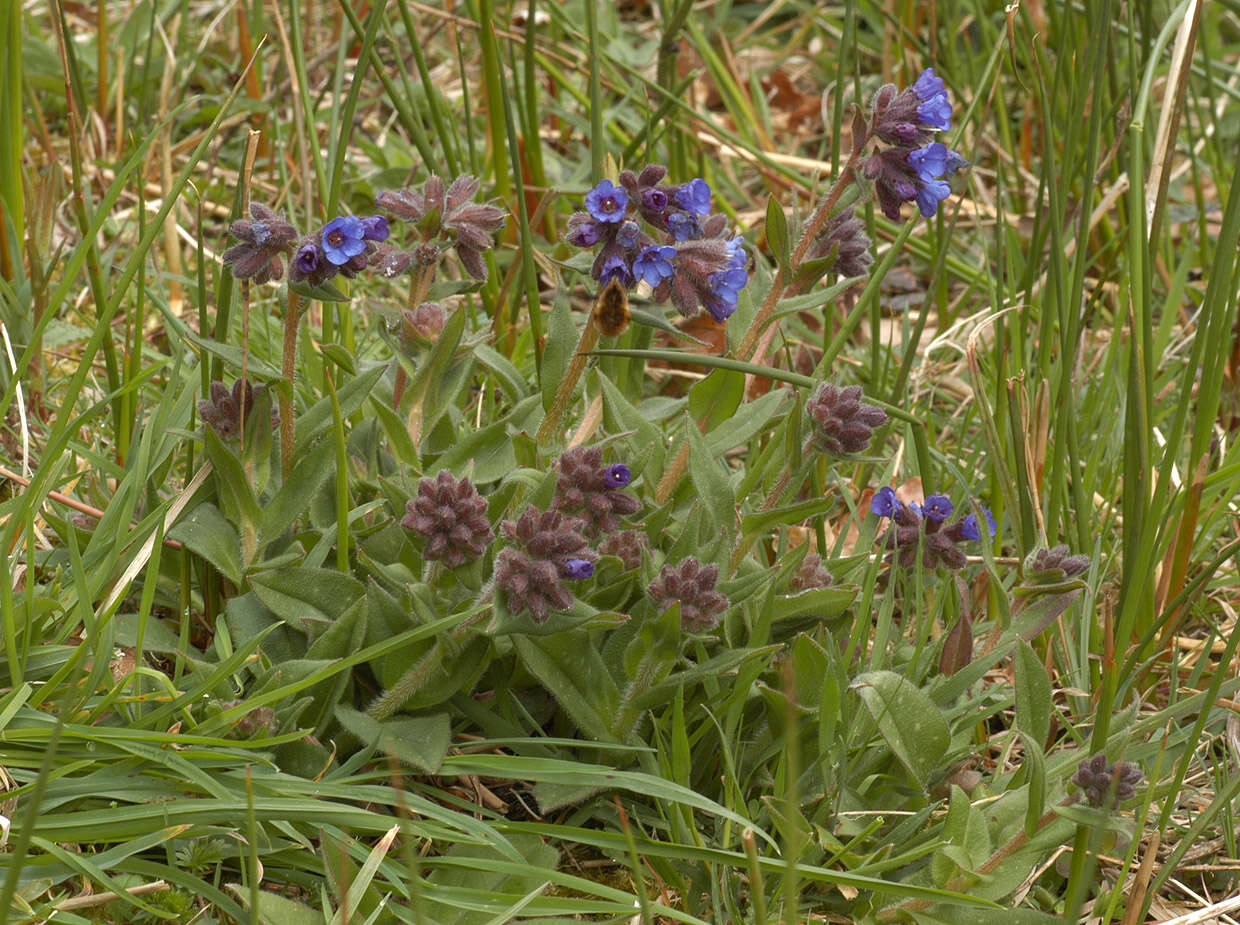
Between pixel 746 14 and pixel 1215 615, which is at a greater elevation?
pixel 746 14

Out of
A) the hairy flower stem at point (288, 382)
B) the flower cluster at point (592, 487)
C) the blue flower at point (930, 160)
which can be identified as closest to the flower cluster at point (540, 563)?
the flower cluster at point (592, 487)

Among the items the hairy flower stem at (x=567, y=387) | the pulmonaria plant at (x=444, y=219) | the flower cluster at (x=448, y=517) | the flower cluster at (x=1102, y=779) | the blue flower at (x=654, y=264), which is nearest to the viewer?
the flower cluster at (x=1102, y=779)

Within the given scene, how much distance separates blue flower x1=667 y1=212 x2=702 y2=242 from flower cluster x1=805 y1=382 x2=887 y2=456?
387mm

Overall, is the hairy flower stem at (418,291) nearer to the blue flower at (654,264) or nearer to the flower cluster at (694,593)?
the blue flower at (654,264)

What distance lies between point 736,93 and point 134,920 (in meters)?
3.78

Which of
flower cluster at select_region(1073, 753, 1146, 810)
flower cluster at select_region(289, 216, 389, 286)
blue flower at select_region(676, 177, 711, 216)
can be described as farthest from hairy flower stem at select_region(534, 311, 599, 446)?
flower cluster at select_region(1073, 753, 1146, 810)

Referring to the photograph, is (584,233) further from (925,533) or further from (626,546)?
(925,533)

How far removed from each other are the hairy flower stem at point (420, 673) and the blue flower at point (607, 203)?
28.0 inches

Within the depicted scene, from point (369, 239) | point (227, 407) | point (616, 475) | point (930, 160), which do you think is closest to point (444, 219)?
point (369, 239)

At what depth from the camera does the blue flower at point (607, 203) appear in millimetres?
2283

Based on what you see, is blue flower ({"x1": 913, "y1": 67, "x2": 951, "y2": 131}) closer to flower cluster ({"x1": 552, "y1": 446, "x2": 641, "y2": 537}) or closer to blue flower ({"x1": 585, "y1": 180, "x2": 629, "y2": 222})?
blue flower ({"x1": 585, "y1": 180, "x2": 629, "y2": 222})

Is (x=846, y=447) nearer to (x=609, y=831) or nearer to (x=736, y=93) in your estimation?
(x=609, y=831)

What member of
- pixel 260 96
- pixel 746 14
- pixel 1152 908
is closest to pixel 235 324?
pixel 260 96

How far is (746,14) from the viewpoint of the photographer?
614 centimetres
